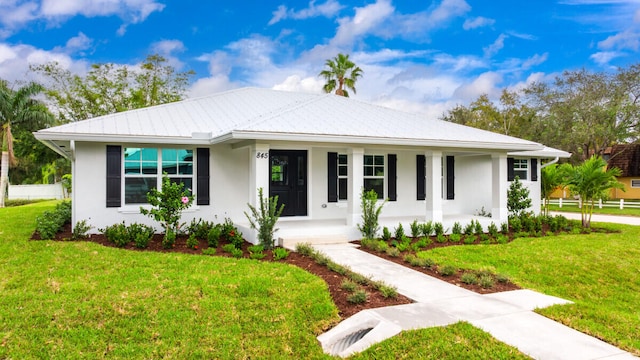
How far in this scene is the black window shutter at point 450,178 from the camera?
44.7ft

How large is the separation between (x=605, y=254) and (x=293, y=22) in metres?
13.3

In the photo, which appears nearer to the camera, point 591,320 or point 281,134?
point 591,320

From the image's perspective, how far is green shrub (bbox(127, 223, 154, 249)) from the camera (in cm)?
857

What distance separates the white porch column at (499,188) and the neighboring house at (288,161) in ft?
0.10

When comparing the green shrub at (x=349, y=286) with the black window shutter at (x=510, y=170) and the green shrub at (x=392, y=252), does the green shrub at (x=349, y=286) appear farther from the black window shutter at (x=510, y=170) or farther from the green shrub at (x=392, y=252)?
the black window shutter at (x=510, y=170)

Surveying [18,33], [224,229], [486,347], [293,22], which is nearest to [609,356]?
[486,347]

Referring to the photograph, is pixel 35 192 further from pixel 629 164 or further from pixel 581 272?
pixel 629 164

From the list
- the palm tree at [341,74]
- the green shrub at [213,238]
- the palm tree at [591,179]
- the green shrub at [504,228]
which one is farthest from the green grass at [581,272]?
the palm tree at [341,74]

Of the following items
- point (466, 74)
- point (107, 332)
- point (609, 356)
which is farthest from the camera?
point (466, 74)

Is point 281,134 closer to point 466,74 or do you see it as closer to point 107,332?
point 107,332

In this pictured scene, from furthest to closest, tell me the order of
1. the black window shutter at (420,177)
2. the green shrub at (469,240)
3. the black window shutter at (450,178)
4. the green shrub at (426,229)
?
1. the black window shutter at (450,178)
2. the black window shutter at (420,177)
3. the green shrub at (426,229)
4. the green shrub at (469,240)

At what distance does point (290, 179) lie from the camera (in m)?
11.4

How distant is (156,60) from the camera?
28.9 meters

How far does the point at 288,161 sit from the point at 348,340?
739 centimetres
